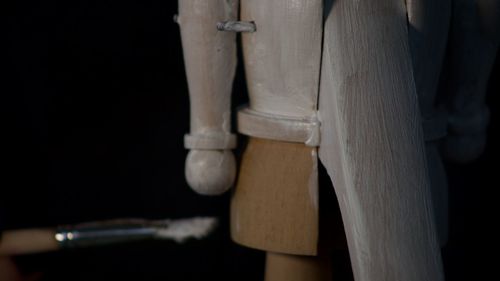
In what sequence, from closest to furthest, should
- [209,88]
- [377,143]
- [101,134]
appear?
[377,143] → [209,88] → [101,134]

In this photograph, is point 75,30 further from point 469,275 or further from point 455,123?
point 469,275

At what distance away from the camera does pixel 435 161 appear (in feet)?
2.90

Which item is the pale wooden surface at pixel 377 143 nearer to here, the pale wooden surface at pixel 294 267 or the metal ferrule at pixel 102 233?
the pale wooden surface at pixel 294 267

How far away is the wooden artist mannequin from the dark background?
0.25 meters

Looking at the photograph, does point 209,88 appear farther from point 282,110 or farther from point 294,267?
point 294,267

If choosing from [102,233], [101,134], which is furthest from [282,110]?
[101,134]

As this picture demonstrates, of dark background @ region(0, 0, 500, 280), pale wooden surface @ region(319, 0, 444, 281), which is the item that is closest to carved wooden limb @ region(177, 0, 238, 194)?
pale wooden surface @ region(319, 0, 444, 281)

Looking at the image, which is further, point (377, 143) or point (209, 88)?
point (209, 88)

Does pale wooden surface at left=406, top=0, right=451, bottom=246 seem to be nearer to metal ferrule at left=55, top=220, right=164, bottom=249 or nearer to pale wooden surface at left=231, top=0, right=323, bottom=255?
pale wooden surface at left=231, top=0, right=323, bottom=255

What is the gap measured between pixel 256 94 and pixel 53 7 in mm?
378

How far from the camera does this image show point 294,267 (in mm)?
891

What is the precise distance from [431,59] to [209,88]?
0.76 ft

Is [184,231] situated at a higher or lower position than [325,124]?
lower

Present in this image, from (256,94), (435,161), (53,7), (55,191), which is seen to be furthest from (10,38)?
(435,161)
